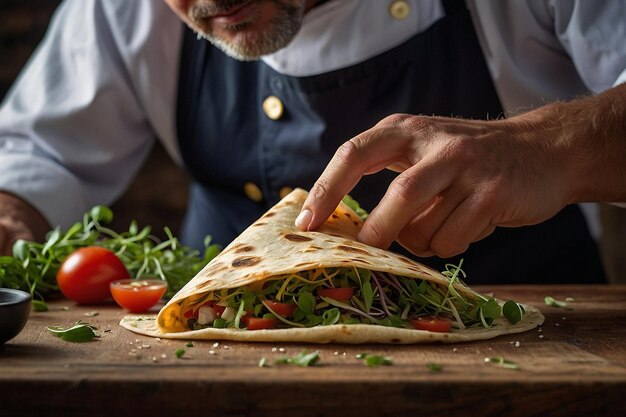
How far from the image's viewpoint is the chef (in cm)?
255

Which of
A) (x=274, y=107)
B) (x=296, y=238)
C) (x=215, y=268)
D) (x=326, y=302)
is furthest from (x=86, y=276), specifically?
(x=274, y=107)

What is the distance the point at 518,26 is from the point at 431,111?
38 cm

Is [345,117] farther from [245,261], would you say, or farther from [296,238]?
[245,261]

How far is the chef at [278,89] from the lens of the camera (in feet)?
8.36

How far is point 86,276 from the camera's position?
7.20 feet

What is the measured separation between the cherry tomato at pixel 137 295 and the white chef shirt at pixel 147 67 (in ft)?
2.70

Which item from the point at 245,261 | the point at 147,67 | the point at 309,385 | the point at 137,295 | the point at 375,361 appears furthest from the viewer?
the point at 147,67

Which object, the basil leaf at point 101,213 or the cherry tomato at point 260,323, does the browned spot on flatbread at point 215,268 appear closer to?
the cherry tomato at point 260,323

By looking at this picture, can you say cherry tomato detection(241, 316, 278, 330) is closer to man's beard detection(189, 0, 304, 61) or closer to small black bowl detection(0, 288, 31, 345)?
small black bowl detection(0, 288, 31, 345)

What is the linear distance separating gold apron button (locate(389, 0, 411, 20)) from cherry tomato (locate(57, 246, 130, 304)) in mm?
1162

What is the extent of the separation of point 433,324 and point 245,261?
17.3 inches

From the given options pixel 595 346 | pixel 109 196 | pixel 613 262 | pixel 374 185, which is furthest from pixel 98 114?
pixel 613 262

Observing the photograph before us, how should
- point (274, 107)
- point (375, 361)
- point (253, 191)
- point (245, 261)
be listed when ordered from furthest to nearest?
point (253, 191) < point (274, 107) < point (245, 261) < point (375, 361)

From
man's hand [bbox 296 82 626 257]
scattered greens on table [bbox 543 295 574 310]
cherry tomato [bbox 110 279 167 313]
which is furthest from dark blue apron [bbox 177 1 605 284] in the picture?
cherry tomato [bbox 110 279 167 313]
